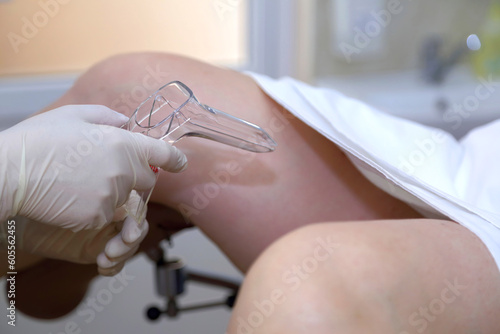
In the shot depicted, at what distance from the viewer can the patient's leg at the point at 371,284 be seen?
425 mm

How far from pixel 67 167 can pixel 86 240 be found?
0.67 feet

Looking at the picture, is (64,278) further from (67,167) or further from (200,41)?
(200,41)

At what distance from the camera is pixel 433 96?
5.46 ft

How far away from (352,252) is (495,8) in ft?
4.92

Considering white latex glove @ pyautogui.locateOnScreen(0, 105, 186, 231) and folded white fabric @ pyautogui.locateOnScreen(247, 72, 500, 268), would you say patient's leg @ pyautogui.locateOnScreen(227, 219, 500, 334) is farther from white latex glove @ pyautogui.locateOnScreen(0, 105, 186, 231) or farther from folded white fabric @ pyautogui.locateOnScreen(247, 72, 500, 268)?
white latex glove @ pyautogui.locateOnScreen(0, 105, 186, 231)

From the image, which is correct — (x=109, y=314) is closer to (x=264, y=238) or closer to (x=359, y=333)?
(x=264, y=238)

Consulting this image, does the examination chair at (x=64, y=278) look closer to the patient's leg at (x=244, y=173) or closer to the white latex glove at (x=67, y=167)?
the patient's leg at (x=244, y=173)

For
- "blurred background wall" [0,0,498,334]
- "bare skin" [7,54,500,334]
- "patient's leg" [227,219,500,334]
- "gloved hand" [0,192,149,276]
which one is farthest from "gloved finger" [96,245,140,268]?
"blurred background wall" [0,0,498,334]

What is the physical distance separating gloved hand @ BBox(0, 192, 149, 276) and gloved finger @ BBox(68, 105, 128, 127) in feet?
0.30

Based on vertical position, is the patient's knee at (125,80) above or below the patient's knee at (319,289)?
above

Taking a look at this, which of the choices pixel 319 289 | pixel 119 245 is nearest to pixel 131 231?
pixel 119 245

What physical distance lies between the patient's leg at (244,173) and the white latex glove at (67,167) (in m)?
0.13

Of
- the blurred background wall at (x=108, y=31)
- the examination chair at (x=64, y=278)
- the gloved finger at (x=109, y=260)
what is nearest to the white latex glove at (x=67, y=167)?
the gloved finger at (x=109, y=260)

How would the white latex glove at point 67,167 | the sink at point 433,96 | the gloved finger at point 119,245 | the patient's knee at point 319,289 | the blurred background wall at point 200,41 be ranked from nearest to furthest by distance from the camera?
the patient's knee at point 319,289
the white latex glove at point 67,167
the gloved finger at point 119,245
the blurred background wall at point 200,41
the sink at point 433,96
